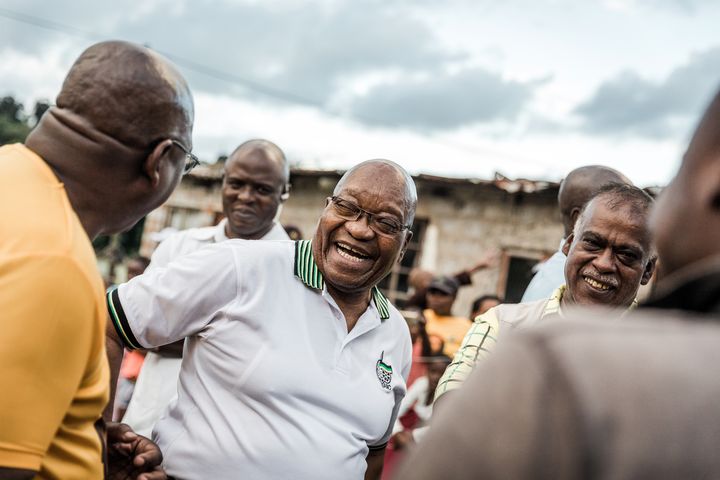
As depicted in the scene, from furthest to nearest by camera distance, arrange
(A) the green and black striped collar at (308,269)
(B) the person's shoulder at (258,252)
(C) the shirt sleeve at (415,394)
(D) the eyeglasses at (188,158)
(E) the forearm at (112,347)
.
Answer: (C) the shirt sleeve at (415,394)
(A) the green and black striped collar at (308,269)
(B) the person's shoulder at (258,252)
(E) the forearm at (112,347)
(D) the eyeglasses at (188,158)

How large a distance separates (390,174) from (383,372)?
839mm

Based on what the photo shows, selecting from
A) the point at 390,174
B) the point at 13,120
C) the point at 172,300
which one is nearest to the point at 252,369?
the point at 172,300

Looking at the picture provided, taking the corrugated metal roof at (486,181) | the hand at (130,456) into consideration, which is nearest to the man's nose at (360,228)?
the hand at (130,456)

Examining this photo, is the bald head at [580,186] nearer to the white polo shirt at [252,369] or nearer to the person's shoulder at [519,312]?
the person's shoulder at [519,312]

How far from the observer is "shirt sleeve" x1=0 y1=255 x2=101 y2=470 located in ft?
3.74

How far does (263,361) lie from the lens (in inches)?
85.4

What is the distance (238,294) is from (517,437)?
64.8 inches

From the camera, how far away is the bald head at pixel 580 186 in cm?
389

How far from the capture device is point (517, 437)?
74 cm

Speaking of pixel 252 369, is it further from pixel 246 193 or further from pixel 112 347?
pixel 246 193

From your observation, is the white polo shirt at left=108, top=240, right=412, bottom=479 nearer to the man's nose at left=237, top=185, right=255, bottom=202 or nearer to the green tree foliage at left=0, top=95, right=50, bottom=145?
Result: the man's nose at left=237, top=185, right=255, bottom=202

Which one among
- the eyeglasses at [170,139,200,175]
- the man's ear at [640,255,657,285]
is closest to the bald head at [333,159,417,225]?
the eyeglasses at [170,139,200,175]

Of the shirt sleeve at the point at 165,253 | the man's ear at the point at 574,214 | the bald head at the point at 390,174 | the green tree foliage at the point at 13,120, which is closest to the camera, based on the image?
the bald head at the point at 390,174

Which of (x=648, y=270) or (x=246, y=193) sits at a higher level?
(x=246, y=193)
